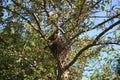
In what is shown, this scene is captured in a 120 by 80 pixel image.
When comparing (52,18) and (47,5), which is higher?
(47,5)

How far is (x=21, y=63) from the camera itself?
10.6 m

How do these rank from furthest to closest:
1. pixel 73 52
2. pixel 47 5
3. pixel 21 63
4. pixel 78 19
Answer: pixel 73 52 < pixel 21 63 < pixel 47 5 < pixel 78 19

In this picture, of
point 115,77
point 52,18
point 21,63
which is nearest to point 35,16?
point 52,18

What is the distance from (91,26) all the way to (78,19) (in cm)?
47

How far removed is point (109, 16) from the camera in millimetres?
9109

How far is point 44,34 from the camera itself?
9.97 m

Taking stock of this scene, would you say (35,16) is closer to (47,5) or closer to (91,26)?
(47,5)

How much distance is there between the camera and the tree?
8867 mm

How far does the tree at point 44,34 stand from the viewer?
8.87 meters

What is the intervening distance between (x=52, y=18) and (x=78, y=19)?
85 cm

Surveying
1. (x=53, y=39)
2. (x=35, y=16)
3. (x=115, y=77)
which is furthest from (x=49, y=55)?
(x=115, y=77)

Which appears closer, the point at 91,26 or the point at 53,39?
the point at 91,26

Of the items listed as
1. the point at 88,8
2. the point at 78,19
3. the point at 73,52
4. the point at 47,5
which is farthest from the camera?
the point at 73,52

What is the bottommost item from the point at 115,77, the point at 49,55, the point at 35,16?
the point at 115,77
